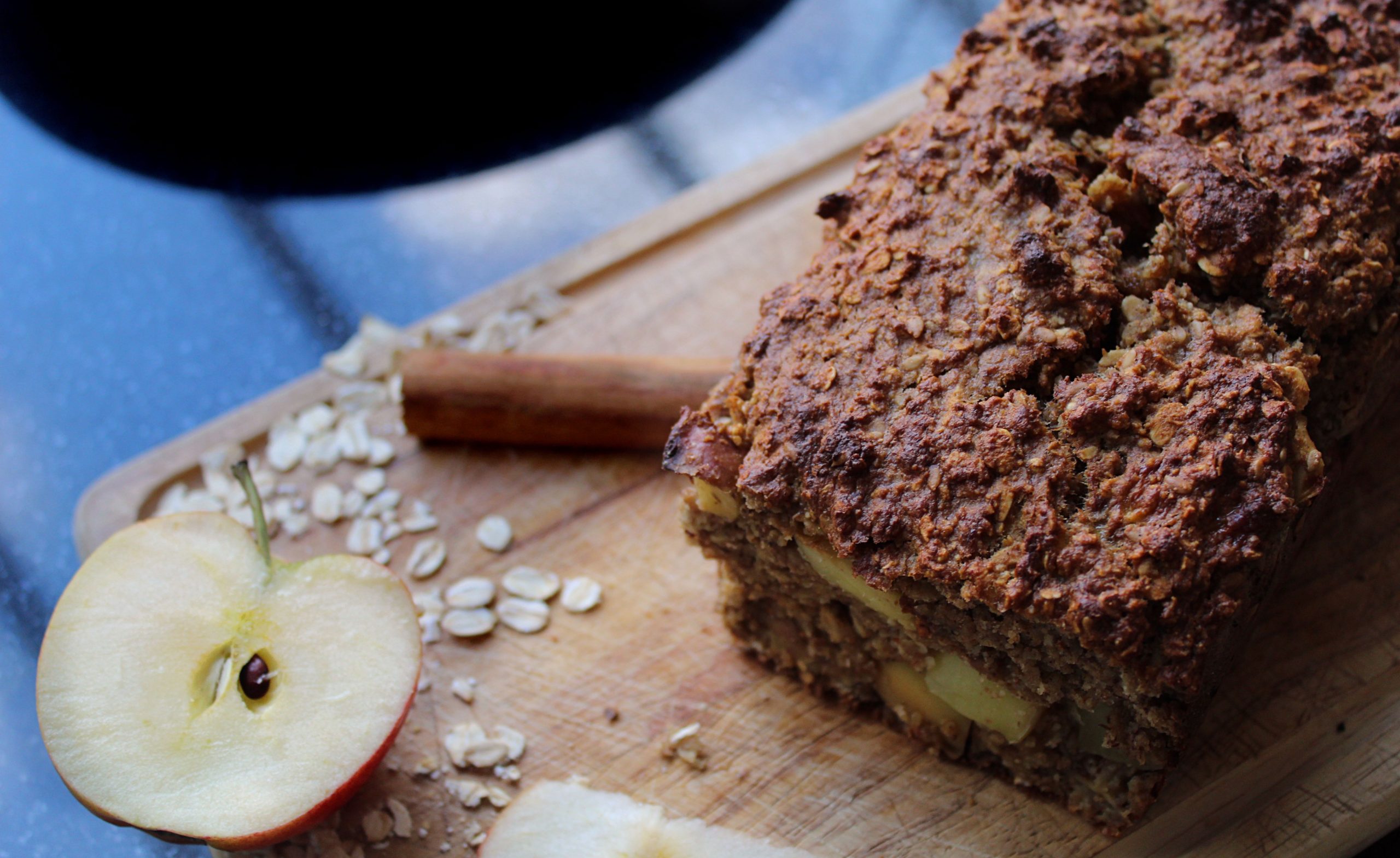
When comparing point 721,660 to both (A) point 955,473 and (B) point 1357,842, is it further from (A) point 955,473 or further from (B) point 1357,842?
(B) point 1357,842

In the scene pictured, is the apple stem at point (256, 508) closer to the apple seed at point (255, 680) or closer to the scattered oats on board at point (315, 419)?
the apple seed at point (255, 680)

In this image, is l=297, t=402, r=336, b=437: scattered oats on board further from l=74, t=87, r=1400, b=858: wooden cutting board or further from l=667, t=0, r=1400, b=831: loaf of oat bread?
l=667, t=0, r=1400, b=831: loaf of oat bread

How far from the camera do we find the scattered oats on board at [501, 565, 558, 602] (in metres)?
2.59

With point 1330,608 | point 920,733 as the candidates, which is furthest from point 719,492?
A: point 1330,608

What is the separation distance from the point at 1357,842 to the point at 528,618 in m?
1.61

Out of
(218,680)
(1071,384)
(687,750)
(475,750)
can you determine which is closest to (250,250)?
(218,680)

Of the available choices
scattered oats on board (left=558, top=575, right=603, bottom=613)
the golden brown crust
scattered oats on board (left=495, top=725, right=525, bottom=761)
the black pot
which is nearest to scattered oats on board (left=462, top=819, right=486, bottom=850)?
scattered oats on board (left=495, top=725, right=525, bottom=761)

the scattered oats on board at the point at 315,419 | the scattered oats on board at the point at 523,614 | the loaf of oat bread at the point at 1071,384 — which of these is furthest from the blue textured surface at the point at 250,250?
the loaf of oat bread at the point at 1071,384

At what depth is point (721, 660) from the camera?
2.49 metres

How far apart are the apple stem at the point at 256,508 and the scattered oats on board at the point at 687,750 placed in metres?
0.83

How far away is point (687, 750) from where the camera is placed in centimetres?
235

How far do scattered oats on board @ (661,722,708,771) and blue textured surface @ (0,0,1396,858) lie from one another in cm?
143

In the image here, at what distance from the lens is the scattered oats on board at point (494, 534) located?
2.66 m

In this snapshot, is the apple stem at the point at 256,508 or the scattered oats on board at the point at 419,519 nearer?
the apple stem at the point at 256,508
